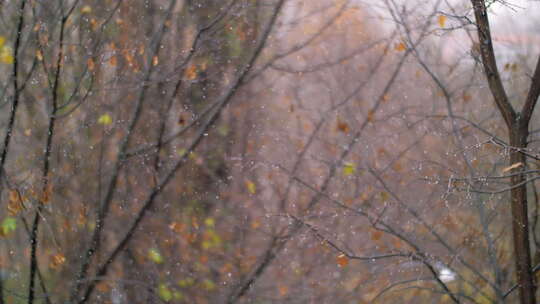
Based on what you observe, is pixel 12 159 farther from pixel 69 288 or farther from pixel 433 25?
pixel 433 25

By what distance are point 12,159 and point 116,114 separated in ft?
2.32

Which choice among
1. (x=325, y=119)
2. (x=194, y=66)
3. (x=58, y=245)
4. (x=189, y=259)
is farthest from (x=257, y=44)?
(x=58, y=245)

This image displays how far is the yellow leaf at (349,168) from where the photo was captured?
184 inches

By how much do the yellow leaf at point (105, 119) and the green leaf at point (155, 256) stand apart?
85 centimetres

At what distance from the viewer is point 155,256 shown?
4.23 meters

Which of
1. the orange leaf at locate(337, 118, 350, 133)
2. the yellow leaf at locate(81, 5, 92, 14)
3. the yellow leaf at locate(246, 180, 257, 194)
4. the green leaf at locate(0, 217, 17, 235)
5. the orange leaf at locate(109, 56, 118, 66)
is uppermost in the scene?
the orange leaf at locate(337, 118, 350, 133)

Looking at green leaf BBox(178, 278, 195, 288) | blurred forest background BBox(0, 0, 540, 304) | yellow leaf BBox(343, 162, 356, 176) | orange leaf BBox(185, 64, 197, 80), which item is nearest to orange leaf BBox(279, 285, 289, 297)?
blurred forest background BBox(0, 0, 540, 304)

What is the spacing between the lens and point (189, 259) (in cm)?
449

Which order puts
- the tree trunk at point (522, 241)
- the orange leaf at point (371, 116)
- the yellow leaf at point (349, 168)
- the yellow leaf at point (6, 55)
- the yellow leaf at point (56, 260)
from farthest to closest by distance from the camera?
the orange leaf at point (371, 116) < the yellow leaf at point (349, 168) < the yellow leaf at point (56, 260) < the yellow leaf at point (6, 55) < the tree trunk at point (522, 241)

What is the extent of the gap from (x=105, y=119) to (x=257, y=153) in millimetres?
1132

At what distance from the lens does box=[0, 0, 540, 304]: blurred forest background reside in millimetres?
3691

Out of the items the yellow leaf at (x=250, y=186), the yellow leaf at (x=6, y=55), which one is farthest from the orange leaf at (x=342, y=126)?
the yellow leaf at (x=6, y=55)

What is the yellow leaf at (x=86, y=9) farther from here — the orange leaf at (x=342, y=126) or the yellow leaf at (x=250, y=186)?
the orange leaf at (x=342, y=126)

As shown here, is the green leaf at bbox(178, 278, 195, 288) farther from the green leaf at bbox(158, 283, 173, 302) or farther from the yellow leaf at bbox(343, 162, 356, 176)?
the yellow leaf at bbox(343, 162, 356, 176)
